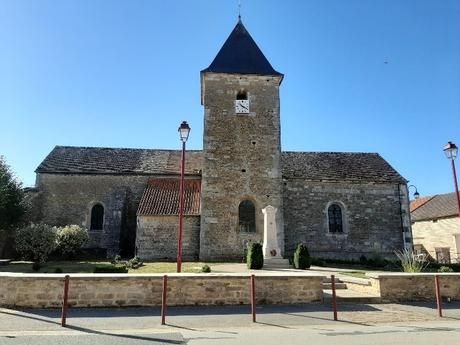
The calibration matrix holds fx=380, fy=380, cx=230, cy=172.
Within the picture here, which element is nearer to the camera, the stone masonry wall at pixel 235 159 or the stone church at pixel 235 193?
the stone masonry wall at pixel 235 159

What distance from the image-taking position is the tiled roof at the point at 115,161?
2434 cm

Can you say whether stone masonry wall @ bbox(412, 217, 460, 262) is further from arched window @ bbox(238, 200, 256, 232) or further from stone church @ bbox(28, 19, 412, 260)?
arched window @ bbox(238, 200, 256, 232)

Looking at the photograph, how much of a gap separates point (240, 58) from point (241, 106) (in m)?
3.39

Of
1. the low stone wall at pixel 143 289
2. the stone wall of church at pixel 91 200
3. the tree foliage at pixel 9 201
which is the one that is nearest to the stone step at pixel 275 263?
the low stone wall at pixel 143 289

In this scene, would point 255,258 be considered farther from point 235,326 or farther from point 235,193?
point 235,326

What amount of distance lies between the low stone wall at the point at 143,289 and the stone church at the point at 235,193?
1065 cm

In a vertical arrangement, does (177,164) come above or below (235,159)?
above

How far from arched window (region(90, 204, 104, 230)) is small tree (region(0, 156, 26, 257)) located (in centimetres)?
384

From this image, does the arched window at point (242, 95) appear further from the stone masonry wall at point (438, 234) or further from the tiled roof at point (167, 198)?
the stone masonry wall at point (438, 234)

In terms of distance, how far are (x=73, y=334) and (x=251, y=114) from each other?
17400mm

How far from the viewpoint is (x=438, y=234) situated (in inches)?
1236

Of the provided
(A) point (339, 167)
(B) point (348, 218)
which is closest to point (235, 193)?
(B) point (348, 218)

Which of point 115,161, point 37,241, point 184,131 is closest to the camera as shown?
point 184,131

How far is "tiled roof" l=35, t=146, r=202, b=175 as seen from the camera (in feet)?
79.9
